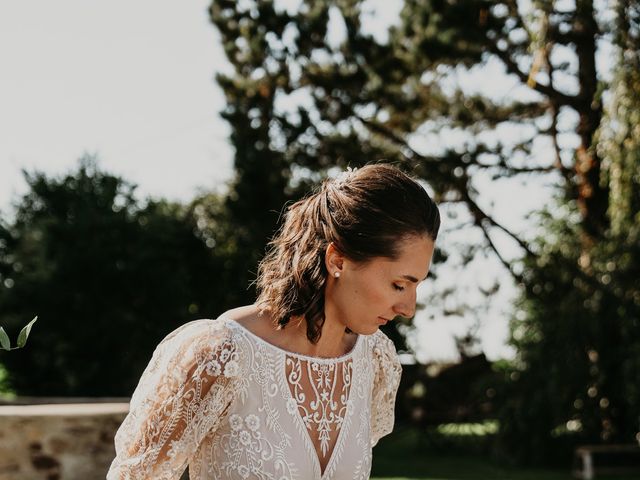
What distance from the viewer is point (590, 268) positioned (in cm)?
1334

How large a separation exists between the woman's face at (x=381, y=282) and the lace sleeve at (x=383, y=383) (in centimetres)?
35

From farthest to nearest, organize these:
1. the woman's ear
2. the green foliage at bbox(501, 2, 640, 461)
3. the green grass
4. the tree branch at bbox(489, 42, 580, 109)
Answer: the tree branch at bbox(489, 42, 580, 109) < the green grass < the green foliage at bbox(501, 2, 640, 461) < the woman's ear

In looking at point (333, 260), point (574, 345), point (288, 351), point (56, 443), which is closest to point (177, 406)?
point (288, 351)

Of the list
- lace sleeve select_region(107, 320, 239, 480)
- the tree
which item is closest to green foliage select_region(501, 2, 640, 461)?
the tree

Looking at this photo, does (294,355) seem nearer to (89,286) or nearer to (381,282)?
(381,282)

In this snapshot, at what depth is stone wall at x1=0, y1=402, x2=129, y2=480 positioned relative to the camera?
6.21 meters

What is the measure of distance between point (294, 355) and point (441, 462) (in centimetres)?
1358

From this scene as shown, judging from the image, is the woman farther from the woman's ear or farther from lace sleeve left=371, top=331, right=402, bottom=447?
lace sleeve left=371, top=331, right=402, bottom=447

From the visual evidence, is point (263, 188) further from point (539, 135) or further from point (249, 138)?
point (539, 135)

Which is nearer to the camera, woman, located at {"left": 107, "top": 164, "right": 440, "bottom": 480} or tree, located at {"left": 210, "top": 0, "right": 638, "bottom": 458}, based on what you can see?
woman, located at {"left": 107, "top": 164, "right": 440, "bottom": 480}

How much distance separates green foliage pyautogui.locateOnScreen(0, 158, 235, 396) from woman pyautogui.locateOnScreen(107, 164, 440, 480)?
14.1 meters

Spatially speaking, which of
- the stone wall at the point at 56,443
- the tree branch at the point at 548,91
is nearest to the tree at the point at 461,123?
the tree branch at the point at 548,91

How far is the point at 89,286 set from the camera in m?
16.2

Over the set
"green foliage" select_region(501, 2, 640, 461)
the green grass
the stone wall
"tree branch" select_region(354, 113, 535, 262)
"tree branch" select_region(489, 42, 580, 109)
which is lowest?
the green grass
